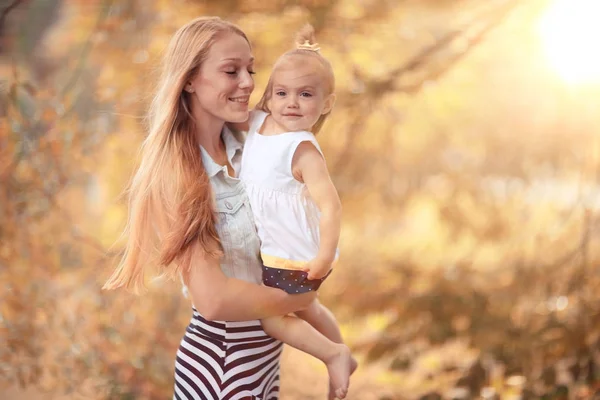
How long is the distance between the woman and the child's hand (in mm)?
56

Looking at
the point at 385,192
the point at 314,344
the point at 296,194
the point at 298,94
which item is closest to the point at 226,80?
the point at 298,94

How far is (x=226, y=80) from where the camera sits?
1.28m

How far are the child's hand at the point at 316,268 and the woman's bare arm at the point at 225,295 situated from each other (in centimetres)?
6

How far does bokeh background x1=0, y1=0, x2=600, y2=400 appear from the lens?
2.66 meters

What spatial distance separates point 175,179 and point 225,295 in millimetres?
220

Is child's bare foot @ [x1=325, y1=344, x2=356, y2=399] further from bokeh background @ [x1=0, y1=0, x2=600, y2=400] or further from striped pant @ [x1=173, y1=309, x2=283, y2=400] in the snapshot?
bokeh background @ [x1=0, y1=0, x2=600, y2=400]

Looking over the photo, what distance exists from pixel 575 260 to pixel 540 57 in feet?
2.72

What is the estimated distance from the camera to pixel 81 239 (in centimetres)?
271

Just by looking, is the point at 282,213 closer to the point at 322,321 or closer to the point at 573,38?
the point at 322,321

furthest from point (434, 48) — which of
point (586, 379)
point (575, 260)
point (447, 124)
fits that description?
point (586, 379)

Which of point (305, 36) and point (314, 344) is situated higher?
point (305, 36)

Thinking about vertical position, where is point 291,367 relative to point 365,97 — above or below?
below

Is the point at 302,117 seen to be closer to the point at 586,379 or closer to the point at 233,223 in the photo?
the point at 233,223

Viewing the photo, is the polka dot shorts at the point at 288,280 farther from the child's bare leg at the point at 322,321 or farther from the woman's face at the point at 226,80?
the woman's face at the point at 226,80
